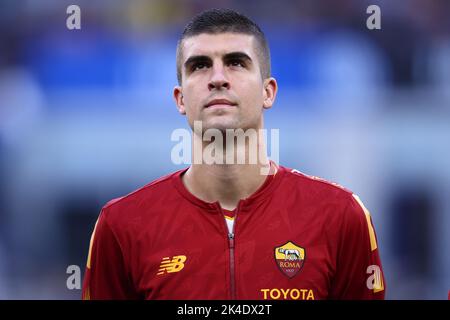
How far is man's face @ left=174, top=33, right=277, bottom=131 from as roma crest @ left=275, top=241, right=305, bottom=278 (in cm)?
65

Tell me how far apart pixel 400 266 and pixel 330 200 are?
4220mm

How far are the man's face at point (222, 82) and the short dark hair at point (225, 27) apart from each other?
0.04m

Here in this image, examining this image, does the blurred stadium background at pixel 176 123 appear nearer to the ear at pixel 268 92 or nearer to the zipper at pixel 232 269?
the ear at pixel 268 92

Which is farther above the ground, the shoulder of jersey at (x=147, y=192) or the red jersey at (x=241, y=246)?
the shoulder of jersey at (x=147, y=192)

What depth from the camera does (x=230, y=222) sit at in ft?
12.1

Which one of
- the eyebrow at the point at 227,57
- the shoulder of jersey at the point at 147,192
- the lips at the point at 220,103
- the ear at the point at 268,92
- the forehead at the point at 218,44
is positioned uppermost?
the forehead at the point at 218,44

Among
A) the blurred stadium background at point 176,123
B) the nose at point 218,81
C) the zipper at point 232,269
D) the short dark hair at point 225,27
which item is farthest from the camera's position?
the blurred stadium background at point 176,123

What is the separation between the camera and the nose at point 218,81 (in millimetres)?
3598

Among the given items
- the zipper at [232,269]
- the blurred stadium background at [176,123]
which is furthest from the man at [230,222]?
the blurred stadium background at [176,123]

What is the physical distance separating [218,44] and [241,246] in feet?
3.49

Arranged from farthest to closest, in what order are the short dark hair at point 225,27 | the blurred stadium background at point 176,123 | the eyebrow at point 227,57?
the blurred stadium background at point 176,123 → the short dark hair at point 225,27 → the eyebrow at point 227,57

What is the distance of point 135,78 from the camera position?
814 cm

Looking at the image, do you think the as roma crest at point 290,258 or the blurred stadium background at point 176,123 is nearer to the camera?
the as roma crest at point 290,258
